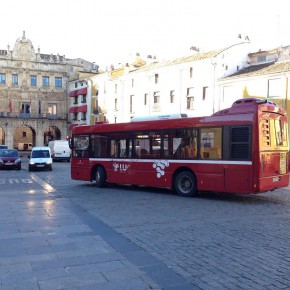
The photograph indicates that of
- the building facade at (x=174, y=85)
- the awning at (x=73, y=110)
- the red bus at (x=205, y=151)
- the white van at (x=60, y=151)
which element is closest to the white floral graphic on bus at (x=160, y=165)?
the red bus at (x=205, y=151)

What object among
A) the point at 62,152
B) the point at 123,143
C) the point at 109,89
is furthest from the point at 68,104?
the point at 123,143

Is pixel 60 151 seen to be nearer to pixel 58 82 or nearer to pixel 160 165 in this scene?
pixel 58 82

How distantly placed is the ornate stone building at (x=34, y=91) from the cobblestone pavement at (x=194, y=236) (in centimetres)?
5530

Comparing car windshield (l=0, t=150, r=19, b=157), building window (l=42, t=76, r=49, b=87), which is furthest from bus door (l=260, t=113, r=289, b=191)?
building window (l=42, t=76, r=49, b=87)

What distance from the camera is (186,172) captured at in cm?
1413

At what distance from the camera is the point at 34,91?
224 ft

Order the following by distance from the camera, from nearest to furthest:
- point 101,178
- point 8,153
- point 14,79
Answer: point 101,178 → point 8,153 → point 14,79

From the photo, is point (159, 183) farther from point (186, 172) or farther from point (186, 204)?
point (186, 204)

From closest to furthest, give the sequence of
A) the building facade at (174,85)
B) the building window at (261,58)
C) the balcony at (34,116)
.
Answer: the building window at (261,58) < the building facade at (174,85) < the balcony at (34,116)

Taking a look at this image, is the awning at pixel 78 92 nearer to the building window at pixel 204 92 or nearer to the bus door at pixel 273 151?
the building window at pixel 204 92

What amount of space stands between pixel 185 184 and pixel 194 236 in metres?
6.48

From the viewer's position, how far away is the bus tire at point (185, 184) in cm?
1392

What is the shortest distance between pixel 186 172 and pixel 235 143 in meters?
2.26

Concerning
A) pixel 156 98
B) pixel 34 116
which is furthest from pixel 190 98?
pixel 34 116
